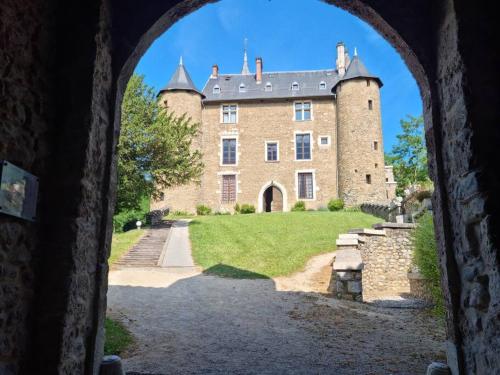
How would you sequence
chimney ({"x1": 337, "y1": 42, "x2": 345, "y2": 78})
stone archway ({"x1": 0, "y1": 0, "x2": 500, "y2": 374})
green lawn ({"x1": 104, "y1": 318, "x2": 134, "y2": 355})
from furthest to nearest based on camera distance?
chimney ({"x1": 337, "y1": 42, "x2": 345, "y2": 78}) → green lawn ({"x1": 104, "y1": 318, "x2": 134, "y2": 355}) → stone archway ({"x1": 0, "y1": 0, "x2": 500, "y2": 374})

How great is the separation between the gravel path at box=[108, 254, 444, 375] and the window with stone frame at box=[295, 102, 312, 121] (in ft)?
61.9

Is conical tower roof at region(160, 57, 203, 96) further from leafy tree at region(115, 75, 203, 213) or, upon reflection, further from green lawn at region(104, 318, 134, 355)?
green lawn at region(104, 318, 134, 355)

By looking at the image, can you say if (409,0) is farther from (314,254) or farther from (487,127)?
(314,254)

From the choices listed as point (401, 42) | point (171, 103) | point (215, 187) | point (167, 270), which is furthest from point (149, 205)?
point (401, 42)

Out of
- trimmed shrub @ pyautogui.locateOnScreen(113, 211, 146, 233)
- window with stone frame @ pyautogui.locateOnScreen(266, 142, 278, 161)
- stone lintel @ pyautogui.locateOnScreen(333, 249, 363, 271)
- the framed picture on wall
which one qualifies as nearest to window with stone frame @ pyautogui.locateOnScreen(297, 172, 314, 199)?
window with stone frame @ pyautogui.locateOnScreen(266, 142, 278, 161)

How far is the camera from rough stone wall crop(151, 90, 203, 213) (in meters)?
25.0

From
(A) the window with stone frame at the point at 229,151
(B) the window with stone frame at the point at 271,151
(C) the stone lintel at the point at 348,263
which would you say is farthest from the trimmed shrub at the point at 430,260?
(A) the window with stone frame at the point at 229,151

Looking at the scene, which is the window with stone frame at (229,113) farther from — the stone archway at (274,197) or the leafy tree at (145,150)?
the leafy tree at (145,150)

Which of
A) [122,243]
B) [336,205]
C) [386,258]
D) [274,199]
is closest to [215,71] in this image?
[274,199]

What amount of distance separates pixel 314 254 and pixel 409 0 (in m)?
10.0

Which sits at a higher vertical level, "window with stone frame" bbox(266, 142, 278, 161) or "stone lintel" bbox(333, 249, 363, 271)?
"window with stone frame" bbox(266, 142, 278, 161)

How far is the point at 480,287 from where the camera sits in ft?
7.24

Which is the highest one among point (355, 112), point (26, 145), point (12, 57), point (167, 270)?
point (355, 112)

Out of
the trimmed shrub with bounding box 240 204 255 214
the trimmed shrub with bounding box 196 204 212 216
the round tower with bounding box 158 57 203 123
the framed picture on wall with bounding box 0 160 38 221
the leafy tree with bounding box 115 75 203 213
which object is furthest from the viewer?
the round tower with bounding box 158 57 203 123
